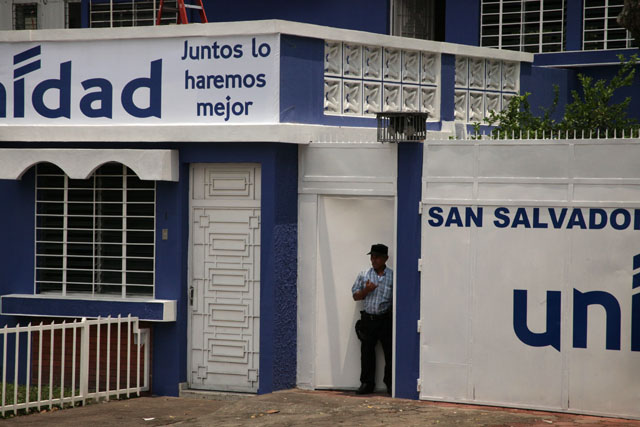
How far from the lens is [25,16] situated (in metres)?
20.0

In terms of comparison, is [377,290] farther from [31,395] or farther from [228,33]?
[31,395]

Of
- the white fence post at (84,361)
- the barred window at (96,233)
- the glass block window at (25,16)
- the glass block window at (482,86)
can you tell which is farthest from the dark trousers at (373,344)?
the glass block window at (25,16)

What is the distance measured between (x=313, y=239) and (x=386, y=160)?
4.03 ft

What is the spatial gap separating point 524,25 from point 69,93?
7519 millimetres

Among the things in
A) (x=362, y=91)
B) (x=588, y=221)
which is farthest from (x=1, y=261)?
(x=588, y=221)

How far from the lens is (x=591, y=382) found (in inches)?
396

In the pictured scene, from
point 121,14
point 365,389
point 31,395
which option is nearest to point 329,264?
point 365,389

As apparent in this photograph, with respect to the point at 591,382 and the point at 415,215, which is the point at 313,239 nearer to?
the point at 415,215

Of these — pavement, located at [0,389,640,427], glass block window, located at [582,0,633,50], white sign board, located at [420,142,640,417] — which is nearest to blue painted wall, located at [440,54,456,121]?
white sign board, located at [420,142,640,417]

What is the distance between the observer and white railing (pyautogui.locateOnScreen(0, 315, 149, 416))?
434 inches

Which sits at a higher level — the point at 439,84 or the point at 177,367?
the point at 439,84

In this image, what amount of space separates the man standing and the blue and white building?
0.29 meters

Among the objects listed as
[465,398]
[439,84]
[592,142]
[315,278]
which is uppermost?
[439,84]

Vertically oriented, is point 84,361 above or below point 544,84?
below
